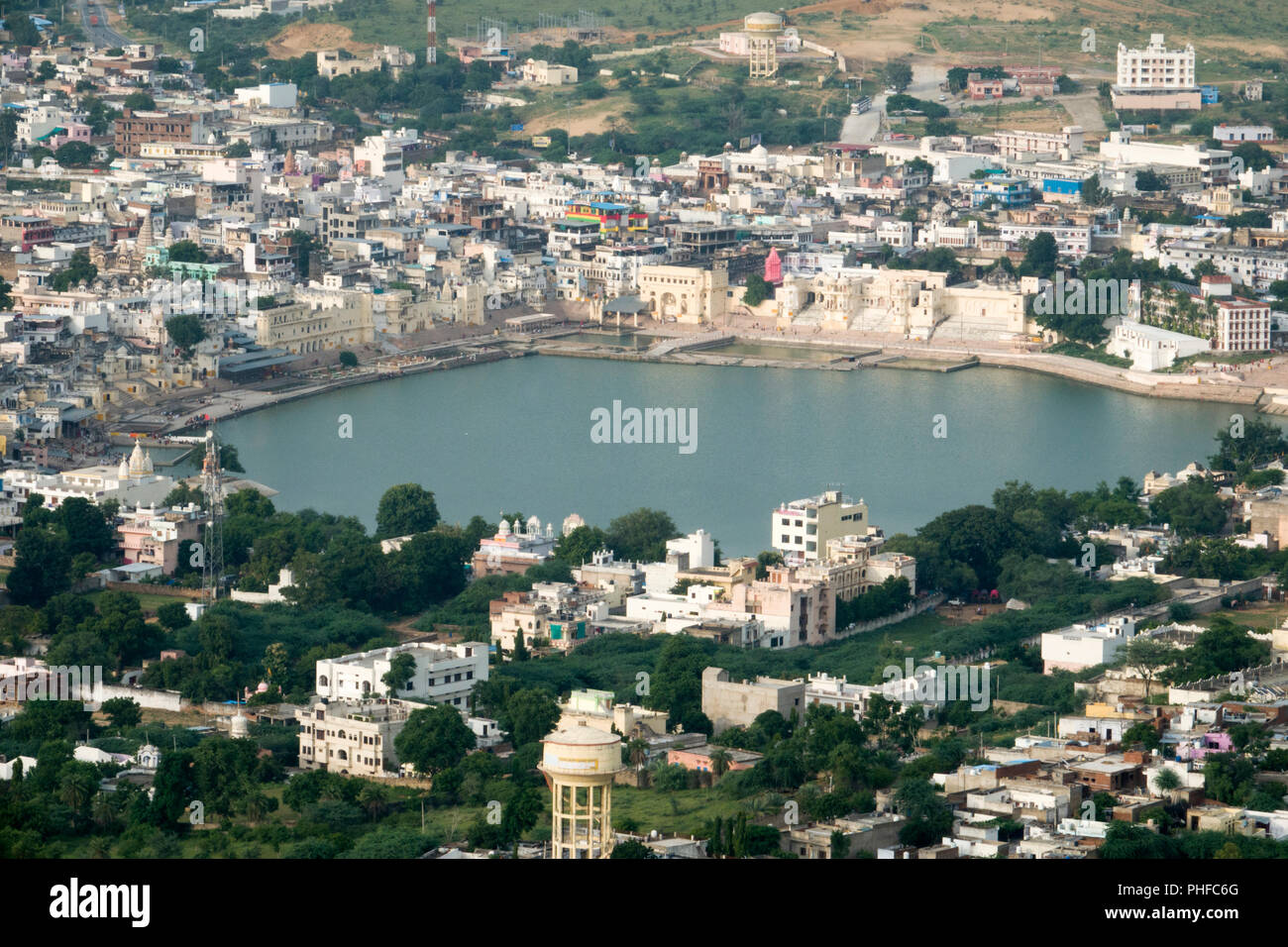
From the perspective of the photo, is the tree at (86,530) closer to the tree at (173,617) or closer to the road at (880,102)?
the tree at (173,617)

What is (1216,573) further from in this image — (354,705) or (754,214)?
(754,214)

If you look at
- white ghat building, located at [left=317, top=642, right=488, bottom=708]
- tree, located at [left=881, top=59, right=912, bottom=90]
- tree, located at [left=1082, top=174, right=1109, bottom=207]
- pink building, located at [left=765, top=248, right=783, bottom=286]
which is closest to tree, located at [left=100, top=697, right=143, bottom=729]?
white ghat building, located at [left=317, top=642, right=488, bottom=708]

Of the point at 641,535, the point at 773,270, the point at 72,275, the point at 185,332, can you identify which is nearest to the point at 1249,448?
the point at 641,535

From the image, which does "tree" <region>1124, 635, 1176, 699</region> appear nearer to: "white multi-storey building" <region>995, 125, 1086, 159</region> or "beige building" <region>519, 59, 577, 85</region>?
"white multi-storey building" <region>995, 125, 1086, 159</region>

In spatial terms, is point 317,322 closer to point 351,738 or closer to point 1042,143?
point 1042,143
